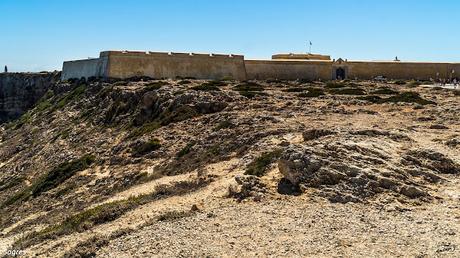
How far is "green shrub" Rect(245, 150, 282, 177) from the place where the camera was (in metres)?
15.5

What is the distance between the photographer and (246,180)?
14352mm

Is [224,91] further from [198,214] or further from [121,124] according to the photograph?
[198,214]

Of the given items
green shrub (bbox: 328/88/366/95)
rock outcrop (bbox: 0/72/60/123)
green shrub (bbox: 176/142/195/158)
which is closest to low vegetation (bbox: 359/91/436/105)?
green shrub (bbox: 328/88/366/95)

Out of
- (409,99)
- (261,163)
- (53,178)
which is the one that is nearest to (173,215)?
(261,163)

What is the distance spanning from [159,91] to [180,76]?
1400cm

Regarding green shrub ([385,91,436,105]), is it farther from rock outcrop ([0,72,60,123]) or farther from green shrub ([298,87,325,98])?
rock outcrop ([0,72,60,123])

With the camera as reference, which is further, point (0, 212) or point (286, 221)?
point (0, 212)

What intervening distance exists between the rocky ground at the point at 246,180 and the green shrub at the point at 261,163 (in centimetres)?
7

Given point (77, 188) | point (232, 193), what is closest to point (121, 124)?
point (77, 188)

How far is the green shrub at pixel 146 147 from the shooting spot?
24.5 meters

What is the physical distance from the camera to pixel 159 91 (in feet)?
112

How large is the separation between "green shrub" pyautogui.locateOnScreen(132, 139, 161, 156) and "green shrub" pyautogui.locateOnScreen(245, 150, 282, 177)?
28.5ft

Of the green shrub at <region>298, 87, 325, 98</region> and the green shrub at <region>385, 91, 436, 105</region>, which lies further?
the green shrub at <region>298, 87, 325, 98</region>

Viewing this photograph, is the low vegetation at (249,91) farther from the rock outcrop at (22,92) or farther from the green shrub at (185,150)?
the rock outcrop at (22,92)
